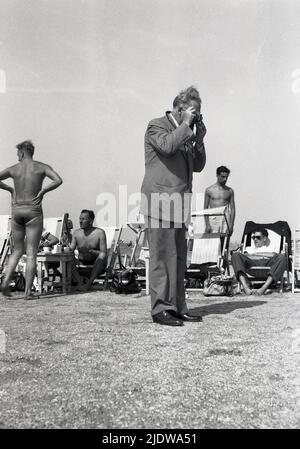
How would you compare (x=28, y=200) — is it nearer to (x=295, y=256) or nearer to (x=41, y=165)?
(x=41, y=165)

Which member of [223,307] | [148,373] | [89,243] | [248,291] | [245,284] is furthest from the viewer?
[89,243]

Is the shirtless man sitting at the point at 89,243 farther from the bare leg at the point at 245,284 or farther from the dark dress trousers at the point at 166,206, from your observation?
the dark dress trousers at the point at 166,206

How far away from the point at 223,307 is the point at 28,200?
8.86ft

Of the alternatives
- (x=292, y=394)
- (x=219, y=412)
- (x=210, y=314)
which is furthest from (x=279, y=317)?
(x=219, y=412)

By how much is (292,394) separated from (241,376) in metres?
0.35

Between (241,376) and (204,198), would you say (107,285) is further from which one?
(241,376)

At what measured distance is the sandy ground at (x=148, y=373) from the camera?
204cm

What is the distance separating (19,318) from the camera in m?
4.84

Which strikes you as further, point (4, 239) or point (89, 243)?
point (4, 239)

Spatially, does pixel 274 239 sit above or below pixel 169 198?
below

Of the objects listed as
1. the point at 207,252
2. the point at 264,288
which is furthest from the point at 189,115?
the point at 207,252

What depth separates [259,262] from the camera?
8445 mm

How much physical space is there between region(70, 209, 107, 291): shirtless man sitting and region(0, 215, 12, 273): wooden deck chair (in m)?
1.23

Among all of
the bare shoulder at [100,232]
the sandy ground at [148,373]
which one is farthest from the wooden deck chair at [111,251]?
the sandy ground at [148,373]
